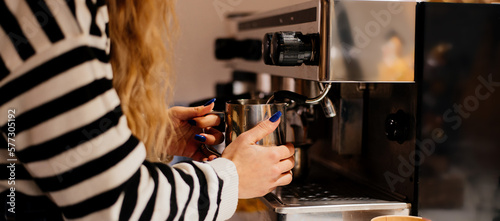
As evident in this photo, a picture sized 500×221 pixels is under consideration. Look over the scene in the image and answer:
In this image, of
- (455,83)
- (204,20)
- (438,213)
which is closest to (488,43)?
(455,83)

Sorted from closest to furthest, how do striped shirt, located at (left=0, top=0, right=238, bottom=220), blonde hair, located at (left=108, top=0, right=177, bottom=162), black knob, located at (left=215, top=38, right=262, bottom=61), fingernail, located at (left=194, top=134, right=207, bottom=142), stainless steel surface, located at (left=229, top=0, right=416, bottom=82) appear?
striped shirt, located at (left=0, top=0, right=238, bottom=220) < blonde hair, located at (left=108, top=0, right=177, bottom=162) < stainless steel surface, located at (left=229, top=0, right=416, bottom=82) < fingernail, located at (left=194, top=134, right=207, bottom=142) < black knob, located at (left=215, top=38, right=262, bottom=61)

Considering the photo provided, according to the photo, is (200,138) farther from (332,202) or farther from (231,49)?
(231,49)

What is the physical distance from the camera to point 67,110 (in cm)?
55

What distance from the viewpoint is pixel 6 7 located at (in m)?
0.56

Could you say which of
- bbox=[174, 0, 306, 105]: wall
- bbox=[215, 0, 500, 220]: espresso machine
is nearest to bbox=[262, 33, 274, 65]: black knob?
bbox=[215, 0, 500, 220]: espresso machine

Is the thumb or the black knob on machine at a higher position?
the black knob on machine

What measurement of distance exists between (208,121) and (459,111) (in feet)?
1.70

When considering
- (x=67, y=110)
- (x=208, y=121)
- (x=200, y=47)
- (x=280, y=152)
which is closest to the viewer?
(x=67, y=110)

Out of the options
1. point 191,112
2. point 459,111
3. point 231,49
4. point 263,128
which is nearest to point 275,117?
point 263,128

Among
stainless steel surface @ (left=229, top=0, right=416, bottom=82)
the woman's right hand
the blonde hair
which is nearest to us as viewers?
the blonde hair

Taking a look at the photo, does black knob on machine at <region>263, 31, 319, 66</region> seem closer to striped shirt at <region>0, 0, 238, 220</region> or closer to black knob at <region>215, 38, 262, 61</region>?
striped shirt at <region>0, 0, 238, 220</region>

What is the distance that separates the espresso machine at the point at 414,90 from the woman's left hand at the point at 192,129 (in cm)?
19

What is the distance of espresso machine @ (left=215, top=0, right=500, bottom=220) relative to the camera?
2.92 ft

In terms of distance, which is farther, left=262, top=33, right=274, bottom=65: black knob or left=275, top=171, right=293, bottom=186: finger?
left=262, top=33, right=274, bottom=65: black knob
